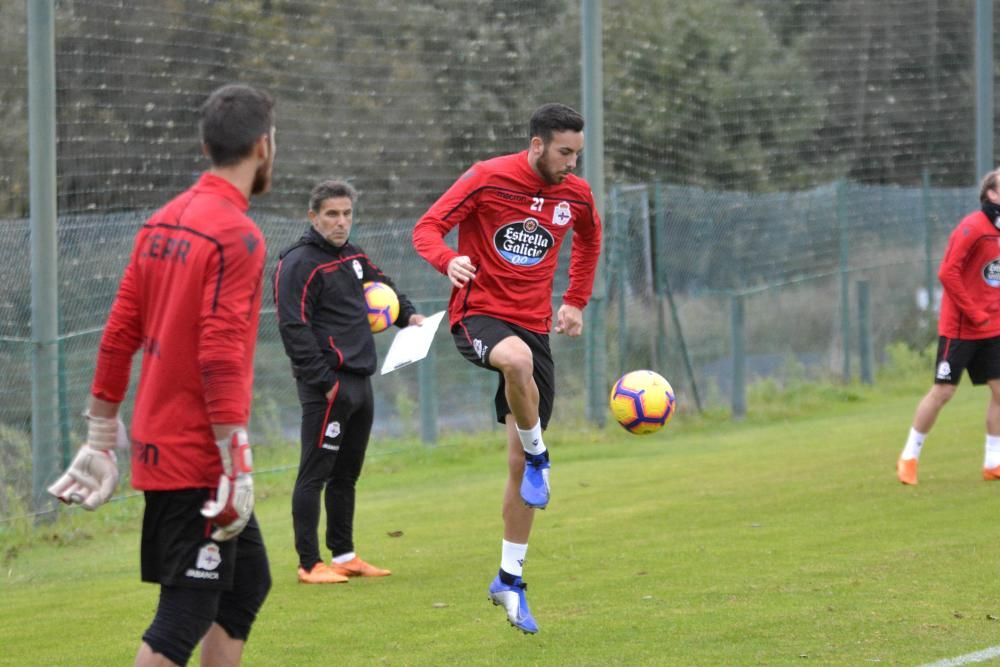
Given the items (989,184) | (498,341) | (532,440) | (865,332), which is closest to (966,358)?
(989,184)

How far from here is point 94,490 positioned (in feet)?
14.5

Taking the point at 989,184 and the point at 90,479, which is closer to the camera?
the point at 90,479

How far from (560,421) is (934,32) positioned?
1340 cm

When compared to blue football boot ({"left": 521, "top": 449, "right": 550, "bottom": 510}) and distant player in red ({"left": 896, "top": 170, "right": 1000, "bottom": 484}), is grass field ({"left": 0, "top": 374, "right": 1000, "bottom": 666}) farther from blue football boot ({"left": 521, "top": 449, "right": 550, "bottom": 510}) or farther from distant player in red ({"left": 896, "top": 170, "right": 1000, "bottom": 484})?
blue football boot ({"left": 521, "top": 449, "right": 550, "bottom": 510})

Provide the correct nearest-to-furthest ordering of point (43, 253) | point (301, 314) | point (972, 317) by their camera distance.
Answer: point (301, 314) → point (972, 317) → point (43, 253)

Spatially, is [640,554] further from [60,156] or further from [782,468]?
[60,156]

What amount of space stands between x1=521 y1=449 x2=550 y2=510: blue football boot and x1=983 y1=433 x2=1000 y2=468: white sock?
5.29 metres

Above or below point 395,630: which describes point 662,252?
above

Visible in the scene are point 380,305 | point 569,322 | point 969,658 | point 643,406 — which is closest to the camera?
point 969,658

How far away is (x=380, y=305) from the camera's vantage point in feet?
28.0

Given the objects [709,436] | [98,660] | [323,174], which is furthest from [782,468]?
[98,660]

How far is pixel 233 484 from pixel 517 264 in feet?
10.4

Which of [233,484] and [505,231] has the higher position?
[505,231]

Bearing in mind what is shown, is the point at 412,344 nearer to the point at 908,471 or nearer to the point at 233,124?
the point at 233,124
